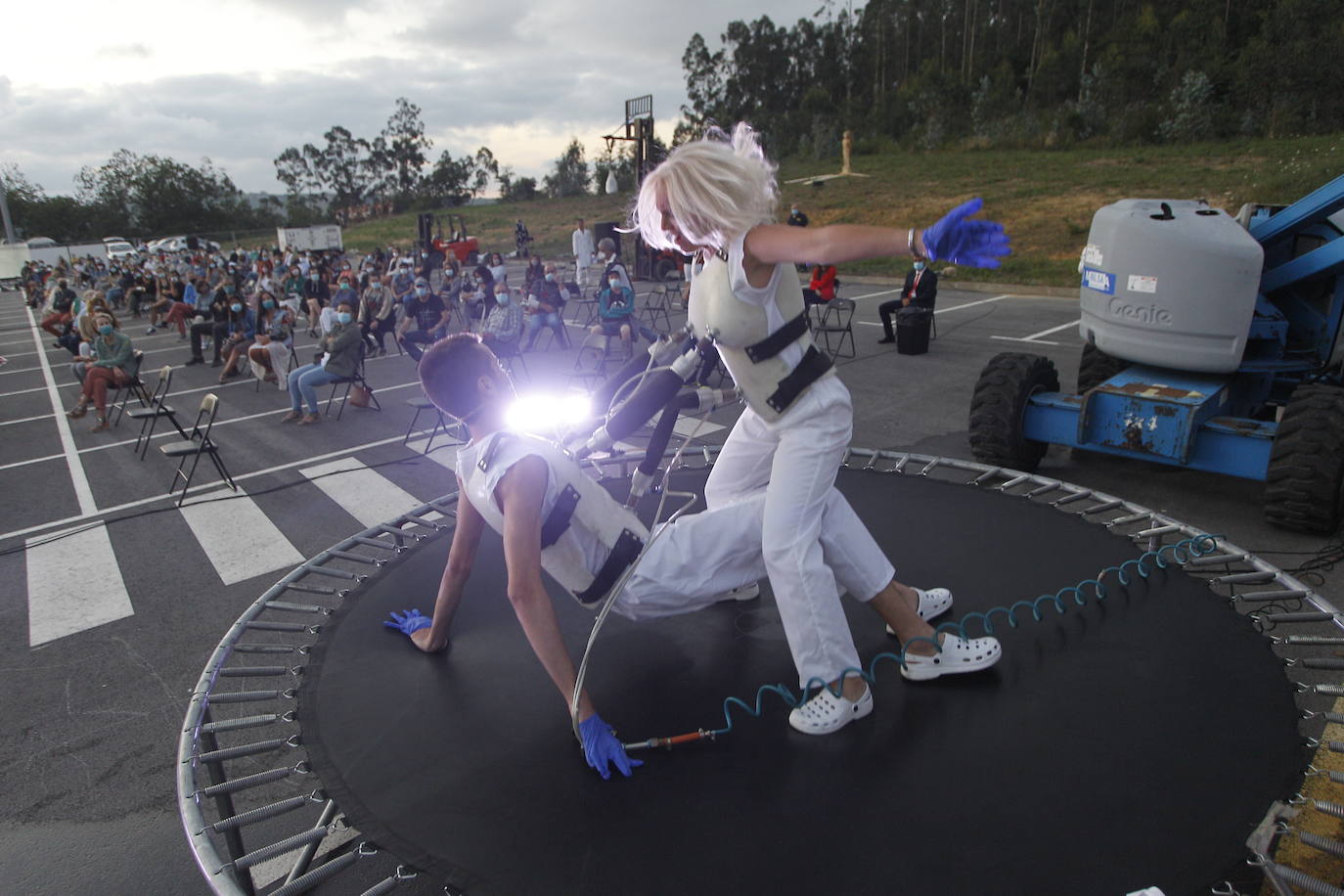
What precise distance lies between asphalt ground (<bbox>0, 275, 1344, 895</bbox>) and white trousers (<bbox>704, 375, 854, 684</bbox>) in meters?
1.31

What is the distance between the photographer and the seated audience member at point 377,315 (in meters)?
12.2

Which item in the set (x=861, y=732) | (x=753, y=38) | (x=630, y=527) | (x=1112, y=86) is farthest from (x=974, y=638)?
(x=753, y=38)

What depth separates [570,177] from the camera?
51.6 m

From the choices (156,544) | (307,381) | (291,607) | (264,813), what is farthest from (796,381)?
(307,381)

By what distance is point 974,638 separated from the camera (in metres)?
2.72

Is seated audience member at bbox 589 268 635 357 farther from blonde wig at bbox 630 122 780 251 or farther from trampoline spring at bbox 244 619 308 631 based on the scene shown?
blonde wig at bbox 630 122 780 251

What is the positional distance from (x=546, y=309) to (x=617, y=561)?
9.06m

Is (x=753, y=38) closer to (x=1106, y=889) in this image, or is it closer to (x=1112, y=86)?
(x=1112, y=86)

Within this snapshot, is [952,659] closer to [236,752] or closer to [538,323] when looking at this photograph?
[236,752]

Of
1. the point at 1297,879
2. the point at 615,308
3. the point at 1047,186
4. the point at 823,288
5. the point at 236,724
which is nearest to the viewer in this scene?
the point at 1297,879

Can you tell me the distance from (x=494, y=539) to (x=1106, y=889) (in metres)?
3.25

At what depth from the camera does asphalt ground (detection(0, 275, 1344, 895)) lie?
2996 millimetres

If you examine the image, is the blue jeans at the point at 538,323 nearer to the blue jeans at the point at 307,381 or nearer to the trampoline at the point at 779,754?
the blue jeans at the point at 307,381

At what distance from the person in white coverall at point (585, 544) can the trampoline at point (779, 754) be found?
8.1 inches
